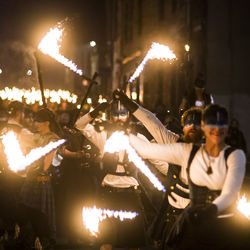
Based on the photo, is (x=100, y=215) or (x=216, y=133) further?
(x=100, y=215)

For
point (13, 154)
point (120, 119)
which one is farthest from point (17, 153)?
point (120, 119)

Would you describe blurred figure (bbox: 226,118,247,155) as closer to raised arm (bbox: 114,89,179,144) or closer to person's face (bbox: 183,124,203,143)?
raised arm (bbox: 114,89,179,144)

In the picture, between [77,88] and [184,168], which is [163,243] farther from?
[77,88]

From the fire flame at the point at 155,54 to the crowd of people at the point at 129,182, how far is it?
21.3 inches

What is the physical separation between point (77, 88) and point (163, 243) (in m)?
3.68

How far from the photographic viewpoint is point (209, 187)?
4.46 meters

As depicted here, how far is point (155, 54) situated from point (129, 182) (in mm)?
1792

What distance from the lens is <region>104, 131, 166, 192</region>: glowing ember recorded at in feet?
16.2

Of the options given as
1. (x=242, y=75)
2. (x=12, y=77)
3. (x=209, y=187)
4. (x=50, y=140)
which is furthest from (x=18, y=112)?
(x=242, y=75)

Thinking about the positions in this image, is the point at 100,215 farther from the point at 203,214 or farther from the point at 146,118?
the point at 203,214

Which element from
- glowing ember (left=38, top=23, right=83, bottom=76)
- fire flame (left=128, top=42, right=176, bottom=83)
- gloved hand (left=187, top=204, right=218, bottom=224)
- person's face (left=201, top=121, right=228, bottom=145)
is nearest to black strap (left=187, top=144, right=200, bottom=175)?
person's face (left=201, top=121, right=228, bottom=145)

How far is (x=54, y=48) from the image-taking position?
20.6ft

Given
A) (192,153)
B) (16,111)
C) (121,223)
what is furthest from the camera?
(16,111)

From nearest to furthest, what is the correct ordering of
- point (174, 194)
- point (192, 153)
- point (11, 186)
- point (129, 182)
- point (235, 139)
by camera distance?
point (192, 153) → point (174, 194) → point (129, 182) → point (11, 186) → point (235, 139)
